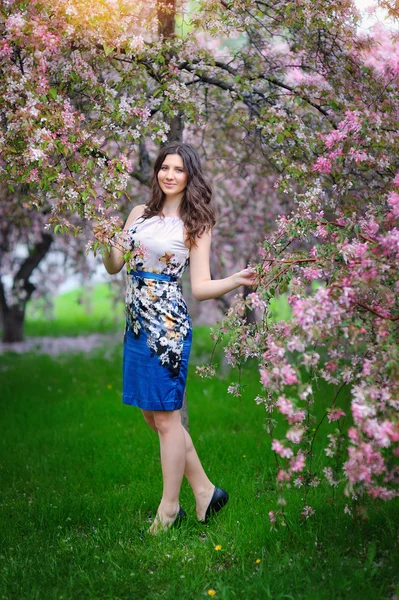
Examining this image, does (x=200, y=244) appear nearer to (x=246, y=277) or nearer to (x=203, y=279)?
(x=203, y=279)

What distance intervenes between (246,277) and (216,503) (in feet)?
4.67

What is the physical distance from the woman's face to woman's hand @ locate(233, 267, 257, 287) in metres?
0.72

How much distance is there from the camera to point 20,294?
11062mm

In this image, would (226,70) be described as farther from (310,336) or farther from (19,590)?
(19,590)

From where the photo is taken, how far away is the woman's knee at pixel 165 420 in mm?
3678

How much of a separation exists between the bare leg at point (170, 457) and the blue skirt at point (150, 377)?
109 mm

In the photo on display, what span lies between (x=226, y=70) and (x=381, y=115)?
4.19ft

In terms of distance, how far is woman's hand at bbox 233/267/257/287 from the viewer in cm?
334

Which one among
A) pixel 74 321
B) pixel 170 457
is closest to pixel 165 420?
pixel 170 457

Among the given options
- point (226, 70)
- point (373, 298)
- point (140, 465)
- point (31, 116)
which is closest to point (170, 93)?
point (226, 70)

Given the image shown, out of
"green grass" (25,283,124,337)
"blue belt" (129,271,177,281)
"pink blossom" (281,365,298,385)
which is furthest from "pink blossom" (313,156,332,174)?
"green grass" (25,283,124,337)

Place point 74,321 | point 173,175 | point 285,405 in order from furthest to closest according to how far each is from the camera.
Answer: point 74,321
point 173,175
point 285,405

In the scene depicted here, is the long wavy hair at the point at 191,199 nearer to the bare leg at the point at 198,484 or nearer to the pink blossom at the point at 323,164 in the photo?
the pink blossom at the point at 323,164

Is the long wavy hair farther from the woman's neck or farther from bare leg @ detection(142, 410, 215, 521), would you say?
bare leg @ detection(142, 410, 215, 521)
